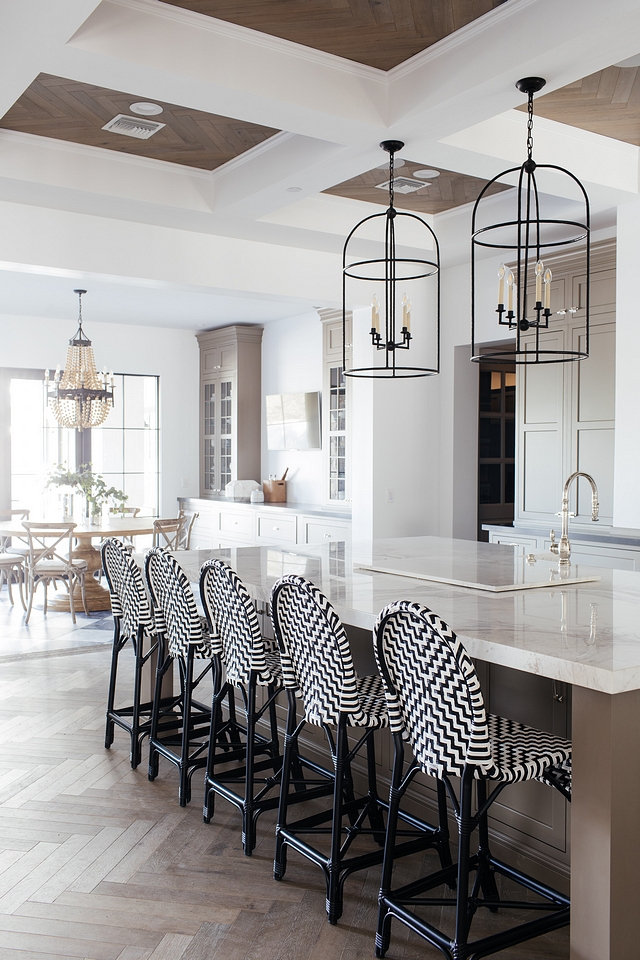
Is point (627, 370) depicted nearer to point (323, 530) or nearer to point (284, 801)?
point (284, 801)

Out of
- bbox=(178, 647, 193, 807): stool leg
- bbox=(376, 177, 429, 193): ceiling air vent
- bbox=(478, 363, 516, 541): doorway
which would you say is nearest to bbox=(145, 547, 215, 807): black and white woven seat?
bbox=(178, 647, 193, 807): stool leg

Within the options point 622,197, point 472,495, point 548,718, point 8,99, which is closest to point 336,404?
point 472,495

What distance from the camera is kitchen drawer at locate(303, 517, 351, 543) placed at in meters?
7.16

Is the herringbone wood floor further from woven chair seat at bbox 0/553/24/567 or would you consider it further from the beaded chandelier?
the beaded chandelier

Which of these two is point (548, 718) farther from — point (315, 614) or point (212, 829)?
point (212, 829)

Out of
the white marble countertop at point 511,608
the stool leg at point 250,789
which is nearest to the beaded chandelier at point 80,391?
the white marble countertop at point 511,608

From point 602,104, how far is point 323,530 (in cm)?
439

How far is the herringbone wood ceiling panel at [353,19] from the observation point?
302 centimetres

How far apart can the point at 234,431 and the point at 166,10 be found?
21.0 ft

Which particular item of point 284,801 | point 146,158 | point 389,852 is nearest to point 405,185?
point 146,158

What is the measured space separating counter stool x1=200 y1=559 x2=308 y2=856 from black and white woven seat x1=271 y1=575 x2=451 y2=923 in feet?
0.52

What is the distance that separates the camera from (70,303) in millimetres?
7969

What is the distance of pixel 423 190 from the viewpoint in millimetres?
5137

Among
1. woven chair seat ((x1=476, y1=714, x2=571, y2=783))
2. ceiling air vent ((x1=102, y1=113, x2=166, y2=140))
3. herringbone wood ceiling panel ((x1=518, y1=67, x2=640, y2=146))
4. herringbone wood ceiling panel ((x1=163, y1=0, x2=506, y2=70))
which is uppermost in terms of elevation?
herringbone wood ceiling panel ((x1=518, y1=67, x2=640, y2=146))
